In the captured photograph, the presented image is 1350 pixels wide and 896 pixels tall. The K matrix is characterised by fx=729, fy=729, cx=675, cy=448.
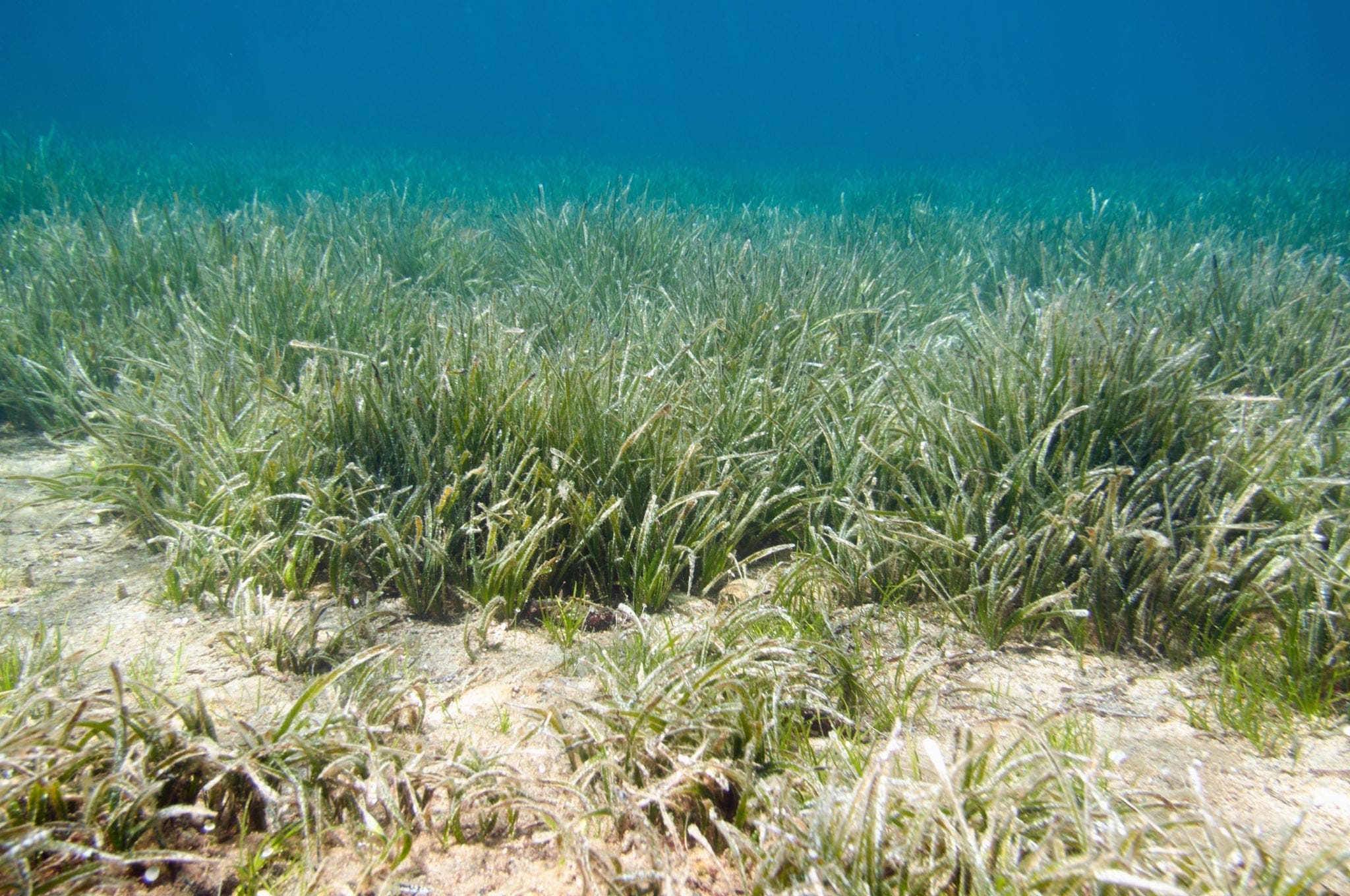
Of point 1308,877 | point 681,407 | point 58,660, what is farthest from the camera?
point 681,407

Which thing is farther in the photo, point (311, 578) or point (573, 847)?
point (311, 578)

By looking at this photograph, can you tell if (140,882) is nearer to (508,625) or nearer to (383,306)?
(508,625)

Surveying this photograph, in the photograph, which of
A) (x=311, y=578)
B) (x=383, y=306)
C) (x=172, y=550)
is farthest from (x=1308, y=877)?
(x=383, y=306)

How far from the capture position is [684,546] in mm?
2650

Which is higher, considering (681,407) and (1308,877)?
(681,407)

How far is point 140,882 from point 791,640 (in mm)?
1530

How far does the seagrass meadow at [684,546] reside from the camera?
150 cm

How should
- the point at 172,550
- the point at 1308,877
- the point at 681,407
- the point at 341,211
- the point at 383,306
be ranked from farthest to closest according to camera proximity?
the point at 341,211
the point at 383,306
the point at 681,407
the point at 172,550
the point at 1308,877

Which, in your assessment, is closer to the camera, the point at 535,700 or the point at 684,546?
the point at 535,700

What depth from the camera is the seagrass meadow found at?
1.50 m

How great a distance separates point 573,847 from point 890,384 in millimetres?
2359

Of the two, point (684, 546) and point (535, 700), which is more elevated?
point (684, 546)

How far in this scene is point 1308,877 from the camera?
4.16ft

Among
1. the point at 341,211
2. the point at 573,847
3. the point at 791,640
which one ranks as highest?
the point at 341,211
